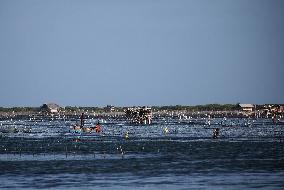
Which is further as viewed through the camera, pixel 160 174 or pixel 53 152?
pixel 53 152

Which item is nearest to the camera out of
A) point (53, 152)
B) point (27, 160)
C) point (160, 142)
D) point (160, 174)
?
point (160, 174)

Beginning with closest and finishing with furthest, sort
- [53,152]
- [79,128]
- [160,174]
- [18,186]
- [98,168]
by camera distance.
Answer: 1. [18,186]
2. [160,174]
3. [98,168]
4. [53,152]
5. [79,128]

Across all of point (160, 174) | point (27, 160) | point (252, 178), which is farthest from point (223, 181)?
point (27, 160)

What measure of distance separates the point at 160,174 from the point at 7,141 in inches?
1785

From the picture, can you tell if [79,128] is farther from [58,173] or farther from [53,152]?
[58,173]

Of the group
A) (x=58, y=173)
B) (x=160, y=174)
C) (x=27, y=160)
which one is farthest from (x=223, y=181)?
(x=27, y=160)

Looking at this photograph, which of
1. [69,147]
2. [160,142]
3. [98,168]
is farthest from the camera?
[160,142]

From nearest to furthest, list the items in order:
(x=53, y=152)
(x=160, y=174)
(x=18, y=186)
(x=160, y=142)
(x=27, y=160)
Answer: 1. (x=18, y=186)
2. (x=160, y=174)
3. (x=27, y=160)
4. (x=53, y=152)
5. (x=160, y=142)

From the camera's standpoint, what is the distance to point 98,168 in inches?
2324

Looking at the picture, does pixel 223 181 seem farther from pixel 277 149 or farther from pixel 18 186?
pixel 277 149

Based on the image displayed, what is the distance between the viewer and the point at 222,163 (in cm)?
6219

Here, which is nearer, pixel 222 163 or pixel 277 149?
pixel 222 163

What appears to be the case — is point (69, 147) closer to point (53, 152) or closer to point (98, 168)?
point (53, 152)

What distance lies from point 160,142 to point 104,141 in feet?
26.3
